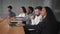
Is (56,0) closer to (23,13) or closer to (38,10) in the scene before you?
(23,13)

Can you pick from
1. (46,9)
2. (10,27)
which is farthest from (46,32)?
(10,27)

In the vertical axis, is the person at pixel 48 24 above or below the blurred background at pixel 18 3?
below

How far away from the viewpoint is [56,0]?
6.64m

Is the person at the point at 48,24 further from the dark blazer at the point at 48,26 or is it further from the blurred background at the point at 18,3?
the blurred background at the point at 18,3

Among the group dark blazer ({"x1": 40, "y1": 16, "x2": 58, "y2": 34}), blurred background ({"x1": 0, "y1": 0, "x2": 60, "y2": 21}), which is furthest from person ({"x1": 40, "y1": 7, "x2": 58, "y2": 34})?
blurred background ({"x1": 0, "y1": 0, "x2": 60, "y2": 21})

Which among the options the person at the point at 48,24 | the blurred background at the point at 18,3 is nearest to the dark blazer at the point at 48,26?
the person at the point at 48,24

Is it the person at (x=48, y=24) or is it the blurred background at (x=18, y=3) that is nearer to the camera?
the person at (x=48, y=24)

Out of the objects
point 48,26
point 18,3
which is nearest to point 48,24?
point 48,26

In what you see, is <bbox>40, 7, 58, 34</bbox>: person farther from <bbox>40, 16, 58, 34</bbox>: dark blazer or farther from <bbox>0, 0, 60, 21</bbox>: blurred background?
<bbox>0, 0, 60, 21</bbox>: blurred background

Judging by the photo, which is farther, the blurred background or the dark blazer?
the blurred background

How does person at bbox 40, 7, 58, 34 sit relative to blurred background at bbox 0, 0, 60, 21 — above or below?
below

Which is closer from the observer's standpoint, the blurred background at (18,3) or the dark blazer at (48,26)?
the dark blazer at (48,26)

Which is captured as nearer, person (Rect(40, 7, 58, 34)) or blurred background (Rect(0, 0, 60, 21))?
person (Rect(40, 7, 58, 34))

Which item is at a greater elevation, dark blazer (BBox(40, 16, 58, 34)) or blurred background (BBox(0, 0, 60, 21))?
blurred background (BBox(0, 0, 60, 21))
